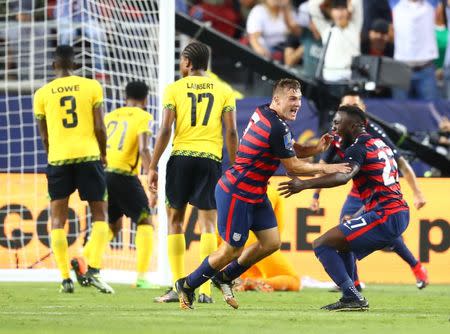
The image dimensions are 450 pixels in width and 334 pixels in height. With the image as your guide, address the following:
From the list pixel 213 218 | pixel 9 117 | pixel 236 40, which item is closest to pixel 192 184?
pixel 213 218

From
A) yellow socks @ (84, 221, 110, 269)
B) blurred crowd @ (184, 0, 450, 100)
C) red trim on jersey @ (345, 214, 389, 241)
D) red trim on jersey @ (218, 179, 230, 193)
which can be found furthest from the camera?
blurred crowd @ (184, 0, 450, 100)

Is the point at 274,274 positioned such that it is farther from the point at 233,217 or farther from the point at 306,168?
the point at 306,168

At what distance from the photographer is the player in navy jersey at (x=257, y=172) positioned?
9.50m

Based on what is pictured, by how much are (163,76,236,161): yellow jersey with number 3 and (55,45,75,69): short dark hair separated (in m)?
1.64

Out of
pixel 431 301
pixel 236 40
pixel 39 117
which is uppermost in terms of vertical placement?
pixel 236 40

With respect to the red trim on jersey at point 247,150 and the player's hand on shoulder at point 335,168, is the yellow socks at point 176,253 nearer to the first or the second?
the red trim on jersey at point 247,150

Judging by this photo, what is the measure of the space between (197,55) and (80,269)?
3239mm

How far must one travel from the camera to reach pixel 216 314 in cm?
945

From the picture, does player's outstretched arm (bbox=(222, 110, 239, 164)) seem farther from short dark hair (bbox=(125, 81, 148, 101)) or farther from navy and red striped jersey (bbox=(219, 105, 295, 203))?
short dark hair (bbox=(125, 81, 148, 101))

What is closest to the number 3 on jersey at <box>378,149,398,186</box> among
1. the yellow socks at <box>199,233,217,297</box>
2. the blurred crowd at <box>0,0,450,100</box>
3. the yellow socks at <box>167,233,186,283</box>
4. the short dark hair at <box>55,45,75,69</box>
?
the yellow socks at <box>199,233,217,297</box>

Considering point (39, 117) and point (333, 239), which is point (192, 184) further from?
point (39, 117)

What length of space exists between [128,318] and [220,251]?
1090 mm

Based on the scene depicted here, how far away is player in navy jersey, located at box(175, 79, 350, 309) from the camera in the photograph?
9.50 metres

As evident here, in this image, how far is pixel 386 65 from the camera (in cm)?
1750
